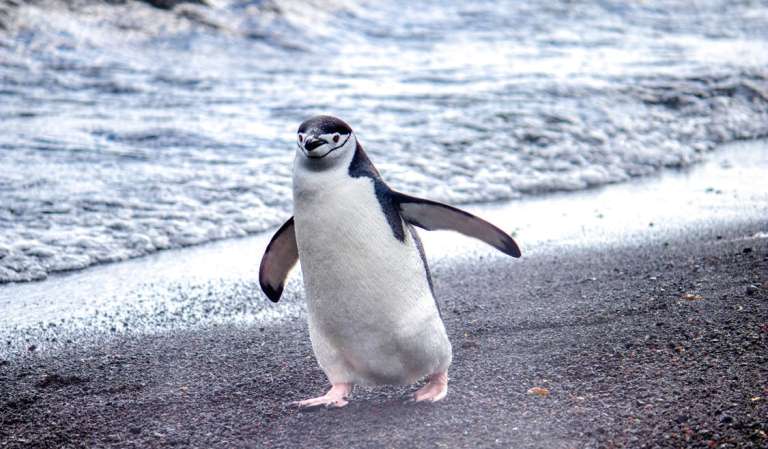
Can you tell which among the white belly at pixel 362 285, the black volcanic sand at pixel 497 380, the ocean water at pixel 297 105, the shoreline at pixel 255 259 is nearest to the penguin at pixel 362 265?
the white belly at pixel 362 285

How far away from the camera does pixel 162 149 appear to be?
7.87 meters

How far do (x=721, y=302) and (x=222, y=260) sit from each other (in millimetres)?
2741

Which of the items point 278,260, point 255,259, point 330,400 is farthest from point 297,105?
point 330,400

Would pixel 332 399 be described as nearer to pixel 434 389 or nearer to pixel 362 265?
pixel 434 389

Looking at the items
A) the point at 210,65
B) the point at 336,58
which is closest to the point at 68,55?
the point at 210,65

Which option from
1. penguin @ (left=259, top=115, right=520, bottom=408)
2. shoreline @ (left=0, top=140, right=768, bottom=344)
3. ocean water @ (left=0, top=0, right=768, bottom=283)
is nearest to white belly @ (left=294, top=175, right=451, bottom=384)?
penguin @ (left=259, top=115, right=520, bottom=408)

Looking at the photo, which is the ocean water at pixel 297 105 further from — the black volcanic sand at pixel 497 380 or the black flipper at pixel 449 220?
the black flipper at pixel 449 220

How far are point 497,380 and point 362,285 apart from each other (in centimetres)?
58

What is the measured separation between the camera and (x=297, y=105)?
9.79 m

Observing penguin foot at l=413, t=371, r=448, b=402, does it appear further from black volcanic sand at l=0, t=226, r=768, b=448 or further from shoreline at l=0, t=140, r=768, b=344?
shoreline at l=0, t=140, r=768, b=344

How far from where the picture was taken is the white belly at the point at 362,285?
3072 millimetres

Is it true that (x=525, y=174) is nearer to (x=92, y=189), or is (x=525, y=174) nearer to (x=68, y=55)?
(x=92, y=189)

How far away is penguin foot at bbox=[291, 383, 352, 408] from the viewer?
10.3 ft

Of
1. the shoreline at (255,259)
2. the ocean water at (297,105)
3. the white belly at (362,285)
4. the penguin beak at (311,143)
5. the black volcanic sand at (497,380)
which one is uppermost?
the penguin beak at (311,143)
